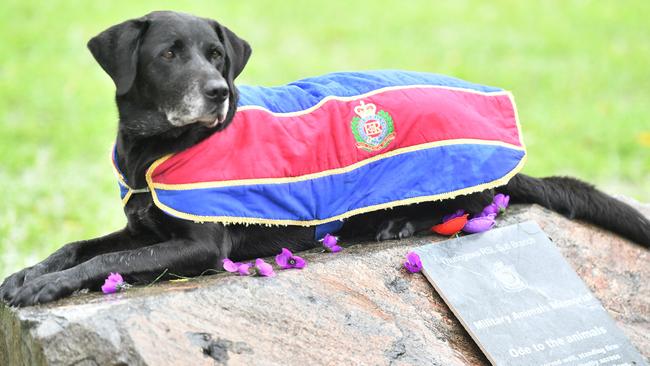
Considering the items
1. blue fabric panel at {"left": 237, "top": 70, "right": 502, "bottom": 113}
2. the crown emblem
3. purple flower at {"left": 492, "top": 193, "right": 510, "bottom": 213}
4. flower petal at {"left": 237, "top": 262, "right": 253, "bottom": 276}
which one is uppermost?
blue fabric panel at {"left": 237, "top": 70, "right": 502, "bottom": 113}

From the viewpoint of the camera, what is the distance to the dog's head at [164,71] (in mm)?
4473

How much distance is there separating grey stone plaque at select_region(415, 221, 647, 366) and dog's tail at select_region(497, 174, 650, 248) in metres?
0.51

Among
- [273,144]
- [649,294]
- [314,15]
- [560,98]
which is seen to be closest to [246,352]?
[273,144]

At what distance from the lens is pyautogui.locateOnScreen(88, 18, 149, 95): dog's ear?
449 centimetres

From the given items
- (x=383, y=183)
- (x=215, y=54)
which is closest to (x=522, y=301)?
(x=383, y=183)

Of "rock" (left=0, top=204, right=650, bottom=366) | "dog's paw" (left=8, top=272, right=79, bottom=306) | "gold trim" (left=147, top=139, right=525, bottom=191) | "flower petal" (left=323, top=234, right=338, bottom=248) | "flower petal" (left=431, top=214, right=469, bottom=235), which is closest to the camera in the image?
"rock" (left=0, top=204, right=650, bottom=366)

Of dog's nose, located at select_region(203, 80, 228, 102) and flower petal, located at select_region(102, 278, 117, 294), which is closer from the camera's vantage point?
flower petal, located at select_region(102, 278, 117, 294)

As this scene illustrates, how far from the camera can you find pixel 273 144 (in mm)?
4797

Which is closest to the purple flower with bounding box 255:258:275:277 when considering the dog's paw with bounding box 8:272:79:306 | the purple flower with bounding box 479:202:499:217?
the dog's paw with bounding box 8:272:79:306

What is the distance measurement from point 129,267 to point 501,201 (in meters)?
2.30

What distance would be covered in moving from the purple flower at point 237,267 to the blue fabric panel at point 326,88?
0.85 meters

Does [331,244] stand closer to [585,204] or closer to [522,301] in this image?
[522,301]

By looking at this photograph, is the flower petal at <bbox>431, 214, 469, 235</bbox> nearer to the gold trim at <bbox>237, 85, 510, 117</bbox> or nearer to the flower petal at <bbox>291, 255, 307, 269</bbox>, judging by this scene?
the gold trim at <bbox>237, 85, 510, 117</bbox>

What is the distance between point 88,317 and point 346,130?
5.96ft
